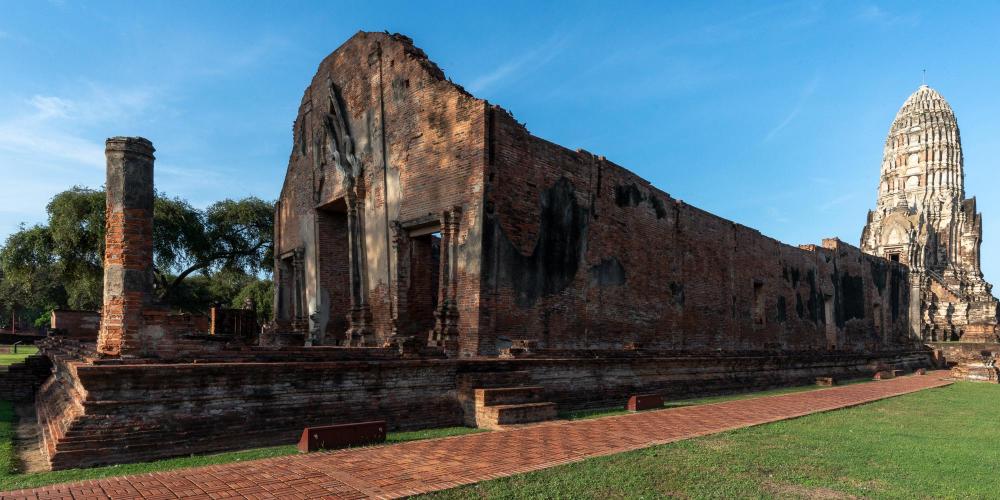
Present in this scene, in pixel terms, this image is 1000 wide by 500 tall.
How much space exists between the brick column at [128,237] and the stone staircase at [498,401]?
12.8ft

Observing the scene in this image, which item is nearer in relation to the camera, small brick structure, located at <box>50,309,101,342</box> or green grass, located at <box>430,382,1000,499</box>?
green grass, located at <box>430,382,1000,499</box>

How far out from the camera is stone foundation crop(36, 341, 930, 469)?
566cm

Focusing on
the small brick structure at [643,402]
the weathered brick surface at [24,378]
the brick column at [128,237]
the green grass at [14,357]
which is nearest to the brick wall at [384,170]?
the small brick structure at [643,402]

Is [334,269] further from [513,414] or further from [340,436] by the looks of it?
[340,436]

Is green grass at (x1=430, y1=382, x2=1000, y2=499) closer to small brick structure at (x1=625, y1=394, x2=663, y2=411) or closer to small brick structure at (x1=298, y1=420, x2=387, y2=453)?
small brick structure at (x1=298, y1=420, x2=387, y2=453)

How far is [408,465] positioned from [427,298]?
747 cm

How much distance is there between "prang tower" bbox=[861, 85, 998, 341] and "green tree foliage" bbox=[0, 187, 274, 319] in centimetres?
3465

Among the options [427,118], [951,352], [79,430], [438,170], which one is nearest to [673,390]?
[438,170]

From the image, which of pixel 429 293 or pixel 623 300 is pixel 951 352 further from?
pixel 429 293

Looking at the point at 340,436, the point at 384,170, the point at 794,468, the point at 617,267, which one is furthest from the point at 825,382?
the point at 340,436

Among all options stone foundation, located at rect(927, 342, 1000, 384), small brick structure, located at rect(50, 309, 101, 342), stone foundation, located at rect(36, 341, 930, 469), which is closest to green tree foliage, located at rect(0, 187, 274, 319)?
small brick structure, located at rect(50, 309, 101, 342)

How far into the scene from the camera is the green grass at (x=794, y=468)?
4.94m

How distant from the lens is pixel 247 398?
21.5ft

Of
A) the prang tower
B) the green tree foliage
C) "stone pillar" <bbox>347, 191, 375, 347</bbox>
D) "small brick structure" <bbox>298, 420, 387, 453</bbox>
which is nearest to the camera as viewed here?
"small brick structure" <bbox>298, 420, 387, 453</bbox>
